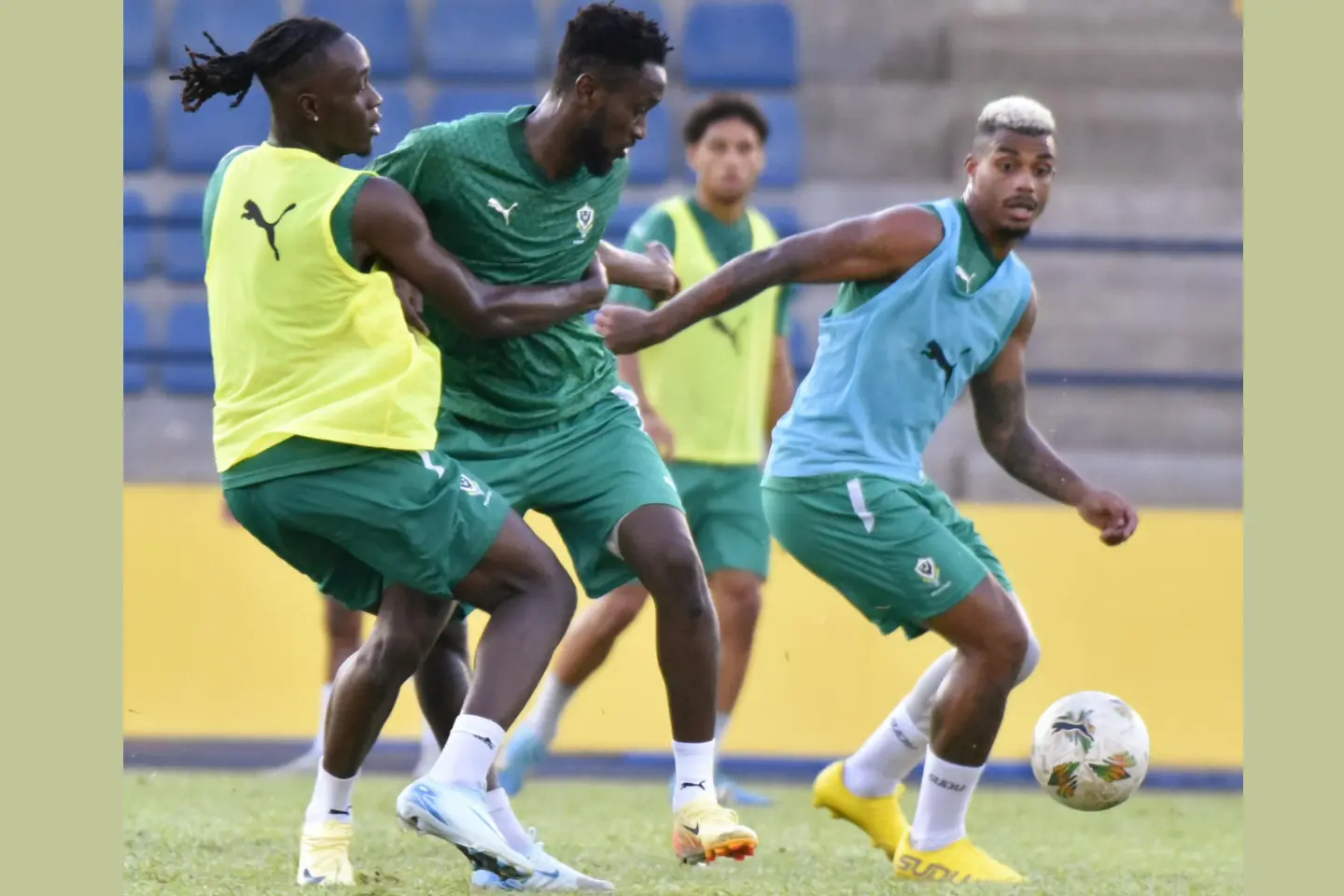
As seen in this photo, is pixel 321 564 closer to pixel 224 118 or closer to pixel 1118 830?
pixel 1118 830

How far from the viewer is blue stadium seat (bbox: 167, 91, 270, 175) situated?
1311cm

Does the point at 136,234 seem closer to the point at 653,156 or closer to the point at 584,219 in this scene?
the point at 653,156

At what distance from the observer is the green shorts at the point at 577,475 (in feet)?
16.1

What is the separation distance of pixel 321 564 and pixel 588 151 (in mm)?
1174

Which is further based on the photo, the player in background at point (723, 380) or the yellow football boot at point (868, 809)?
the player in background at point (723, 380)

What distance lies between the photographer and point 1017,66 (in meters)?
13.4

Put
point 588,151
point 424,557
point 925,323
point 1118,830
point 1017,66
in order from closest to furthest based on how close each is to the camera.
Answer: point 424,557
point 588,151
point 925,323
point 1118,830
point 1017,66

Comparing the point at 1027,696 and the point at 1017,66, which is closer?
the point at 1027,696

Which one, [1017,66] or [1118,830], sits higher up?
[1017,66]

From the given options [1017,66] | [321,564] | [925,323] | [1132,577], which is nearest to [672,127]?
[1017,66]

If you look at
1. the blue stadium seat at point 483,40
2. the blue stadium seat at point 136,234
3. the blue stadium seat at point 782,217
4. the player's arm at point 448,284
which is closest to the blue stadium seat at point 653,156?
the blue stadium seat at point 782,217

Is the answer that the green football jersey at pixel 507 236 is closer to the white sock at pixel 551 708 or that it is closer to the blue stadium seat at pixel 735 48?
A: the white sock at pixel 551 708

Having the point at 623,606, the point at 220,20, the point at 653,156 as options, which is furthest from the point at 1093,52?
the point at 623,606

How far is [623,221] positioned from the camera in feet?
40.5
